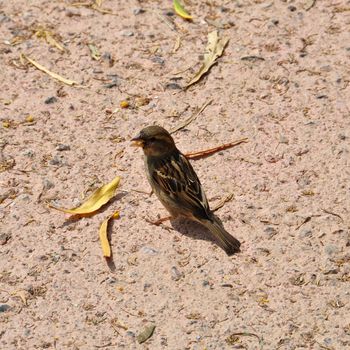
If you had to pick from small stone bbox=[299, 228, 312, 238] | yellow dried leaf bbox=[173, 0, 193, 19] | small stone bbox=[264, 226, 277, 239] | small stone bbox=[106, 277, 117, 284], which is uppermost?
yellow dried leaf bbox=[173, 0, 193, 19]

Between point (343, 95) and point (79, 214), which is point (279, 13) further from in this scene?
point (79, 214)

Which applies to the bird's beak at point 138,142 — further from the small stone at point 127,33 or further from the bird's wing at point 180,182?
the small stone at point 127,33

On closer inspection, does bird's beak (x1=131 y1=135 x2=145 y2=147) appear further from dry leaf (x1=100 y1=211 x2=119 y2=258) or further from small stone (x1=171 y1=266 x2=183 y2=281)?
small stone (x1=171 y1=266 x2=183 y2=281)

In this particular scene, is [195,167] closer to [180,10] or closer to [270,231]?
[270,231]

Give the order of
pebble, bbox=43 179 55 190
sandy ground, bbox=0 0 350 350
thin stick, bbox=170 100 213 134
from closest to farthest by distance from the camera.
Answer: sandy ground, bbox=0 0 350 350 → pebble, bbox=43 179 55 190 → thin stick, bbox=170 100 213 134

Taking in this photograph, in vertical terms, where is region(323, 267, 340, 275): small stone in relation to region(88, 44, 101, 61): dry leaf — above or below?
below

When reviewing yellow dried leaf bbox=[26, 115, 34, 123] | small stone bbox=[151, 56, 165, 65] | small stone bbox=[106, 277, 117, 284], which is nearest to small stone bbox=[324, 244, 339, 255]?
small stone bbox=[106, 277, 117, 284]

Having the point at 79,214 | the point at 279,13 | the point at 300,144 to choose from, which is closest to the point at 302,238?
the point at 300,144

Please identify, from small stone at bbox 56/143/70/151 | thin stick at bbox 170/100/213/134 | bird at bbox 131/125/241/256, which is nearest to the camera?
bird at bbox 131/125/241/256

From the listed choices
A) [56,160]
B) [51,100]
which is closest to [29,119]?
[51,100]
